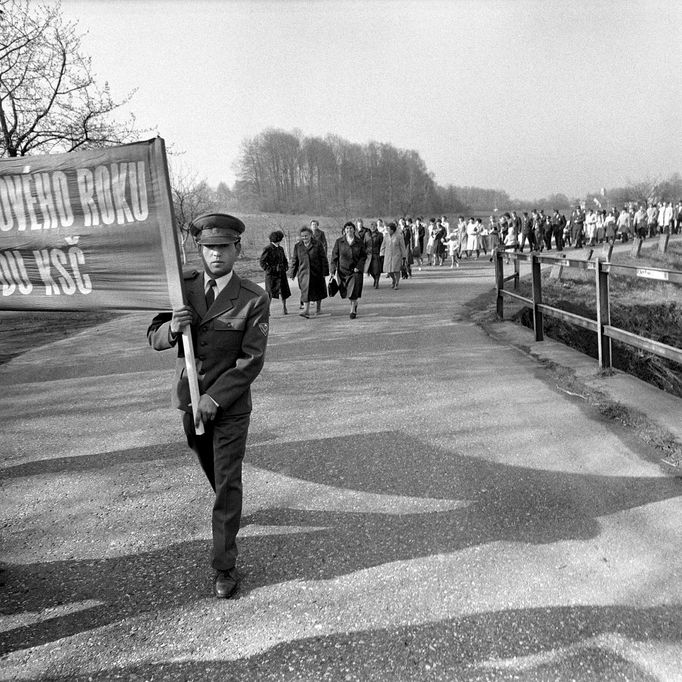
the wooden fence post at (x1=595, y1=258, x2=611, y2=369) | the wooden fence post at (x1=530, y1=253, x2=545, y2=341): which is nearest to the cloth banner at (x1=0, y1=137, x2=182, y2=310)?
the wooden fence post at (x1=595, y1=258, x2=611, y2=369)

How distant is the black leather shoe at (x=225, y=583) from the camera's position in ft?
9.79

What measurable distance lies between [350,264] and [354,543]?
29.3ft

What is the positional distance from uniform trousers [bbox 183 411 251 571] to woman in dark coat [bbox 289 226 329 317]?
8.89 m

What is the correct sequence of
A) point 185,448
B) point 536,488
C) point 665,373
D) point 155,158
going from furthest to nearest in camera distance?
point 665,373 → point 185,448 → point 536,488 → point 155,158

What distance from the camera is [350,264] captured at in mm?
12016

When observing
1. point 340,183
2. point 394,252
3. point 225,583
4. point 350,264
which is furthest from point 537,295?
point 340,183

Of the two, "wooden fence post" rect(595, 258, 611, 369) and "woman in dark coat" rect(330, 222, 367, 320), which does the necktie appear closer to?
"wooden fence post" rect(595, 258, 611, 369)

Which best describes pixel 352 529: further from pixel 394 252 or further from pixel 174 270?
pixel 394 252

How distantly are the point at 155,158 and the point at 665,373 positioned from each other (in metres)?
9.83

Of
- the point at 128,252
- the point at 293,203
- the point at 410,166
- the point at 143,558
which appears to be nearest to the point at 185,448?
the point at 143,558

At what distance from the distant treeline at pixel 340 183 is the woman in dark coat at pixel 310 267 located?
6461cm

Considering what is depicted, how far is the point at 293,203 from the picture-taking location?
88.3m

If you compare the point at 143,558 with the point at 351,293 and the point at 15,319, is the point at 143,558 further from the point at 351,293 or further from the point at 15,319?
the point at 15,319

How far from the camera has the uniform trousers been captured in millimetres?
3051
